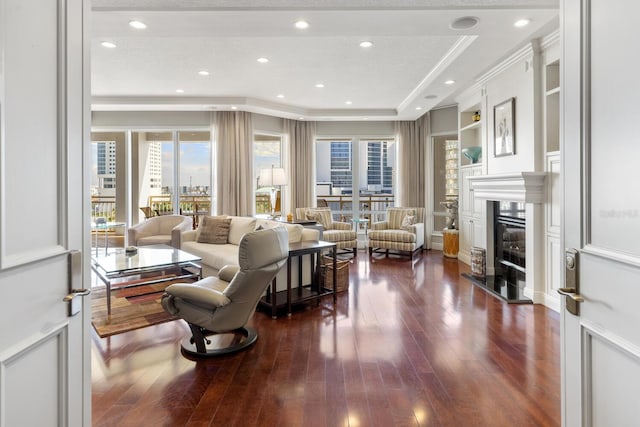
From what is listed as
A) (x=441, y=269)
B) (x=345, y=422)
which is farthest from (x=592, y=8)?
(x=441, y=269)

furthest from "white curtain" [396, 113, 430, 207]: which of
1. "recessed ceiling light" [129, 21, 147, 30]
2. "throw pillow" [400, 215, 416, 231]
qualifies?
"recessed ceiling light" [129, 21, 147, 30]

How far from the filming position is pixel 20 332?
916 millimetres

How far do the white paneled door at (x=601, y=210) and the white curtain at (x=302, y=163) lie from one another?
22.1ft

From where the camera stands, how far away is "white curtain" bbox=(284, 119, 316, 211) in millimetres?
7805

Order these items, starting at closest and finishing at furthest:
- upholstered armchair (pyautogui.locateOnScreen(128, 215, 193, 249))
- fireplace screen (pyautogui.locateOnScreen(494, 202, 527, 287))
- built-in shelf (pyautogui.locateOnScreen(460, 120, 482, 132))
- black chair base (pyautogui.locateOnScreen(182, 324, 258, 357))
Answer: black chair base (pyautogui.locateOnScreen(182, 324, 258, 357)), fireplace screen (pyautogui.locateOnScreen(494, 202, 527, 287)), upholstered armchair (pyautogui.locateOnScreen(128, 215, 193, 249)), built-in shelf (pyautogui.locateOnScreen(460, 120, 482, 132))

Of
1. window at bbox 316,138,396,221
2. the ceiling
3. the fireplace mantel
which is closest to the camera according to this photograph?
the ceiling

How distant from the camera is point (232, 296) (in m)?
2.63

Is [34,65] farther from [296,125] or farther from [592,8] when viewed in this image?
[296,125]

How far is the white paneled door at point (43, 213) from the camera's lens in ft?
2.89

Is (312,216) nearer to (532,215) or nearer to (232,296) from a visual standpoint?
(532,215)

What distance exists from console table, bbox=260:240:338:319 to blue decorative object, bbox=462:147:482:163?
130 inches

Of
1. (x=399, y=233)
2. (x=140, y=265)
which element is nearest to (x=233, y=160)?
(x=399, y=233)

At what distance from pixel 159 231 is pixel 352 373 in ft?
15.3

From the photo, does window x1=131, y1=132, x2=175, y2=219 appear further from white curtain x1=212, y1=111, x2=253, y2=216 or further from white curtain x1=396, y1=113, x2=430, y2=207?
white curtain x1=396, y1=113, x2=430, y2=207
